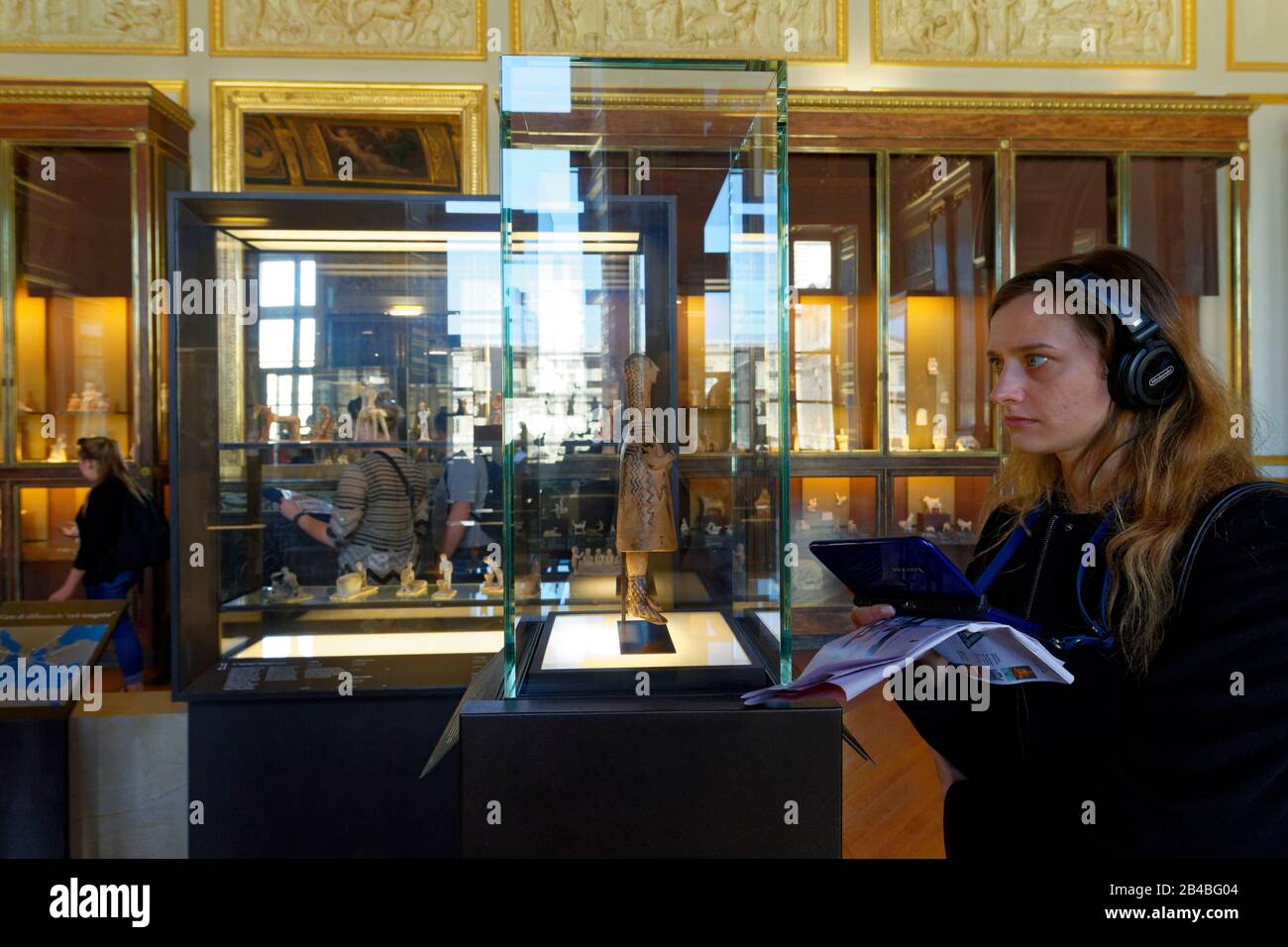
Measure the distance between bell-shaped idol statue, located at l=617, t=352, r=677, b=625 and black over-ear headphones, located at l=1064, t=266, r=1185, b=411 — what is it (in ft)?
2.97

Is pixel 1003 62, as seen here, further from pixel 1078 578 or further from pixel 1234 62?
pixel 1078 578

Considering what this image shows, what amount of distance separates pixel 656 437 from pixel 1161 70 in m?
6.85

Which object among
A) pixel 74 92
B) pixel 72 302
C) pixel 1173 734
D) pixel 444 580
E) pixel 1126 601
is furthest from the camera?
pixel 72 302

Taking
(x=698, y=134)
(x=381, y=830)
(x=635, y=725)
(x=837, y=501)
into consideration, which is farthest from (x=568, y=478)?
(x=837, y=501)

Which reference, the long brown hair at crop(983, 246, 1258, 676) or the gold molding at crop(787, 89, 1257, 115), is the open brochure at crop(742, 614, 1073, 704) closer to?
the long brown hair at crop(983, 246, 1258, 676)

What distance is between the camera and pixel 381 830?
3115 mm

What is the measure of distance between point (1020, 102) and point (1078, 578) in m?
5.66

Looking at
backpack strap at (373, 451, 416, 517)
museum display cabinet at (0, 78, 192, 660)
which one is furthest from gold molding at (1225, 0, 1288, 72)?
museum display cabinet at (0, 78, 192, 660)

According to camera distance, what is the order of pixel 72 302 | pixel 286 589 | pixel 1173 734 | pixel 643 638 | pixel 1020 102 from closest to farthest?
pixel 1173 734 < pixel 643 638 < pixel 286 589 < pixel 72 302 < pixel 1020 102

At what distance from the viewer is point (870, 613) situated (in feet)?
4.94

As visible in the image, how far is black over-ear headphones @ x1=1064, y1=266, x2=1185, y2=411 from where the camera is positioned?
1429mm

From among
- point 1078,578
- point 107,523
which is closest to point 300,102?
point 107,523

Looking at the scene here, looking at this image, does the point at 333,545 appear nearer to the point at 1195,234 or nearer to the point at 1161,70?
the point at 1195,234

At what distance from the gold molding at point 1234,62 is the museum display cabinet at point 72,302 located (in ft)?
25.8
